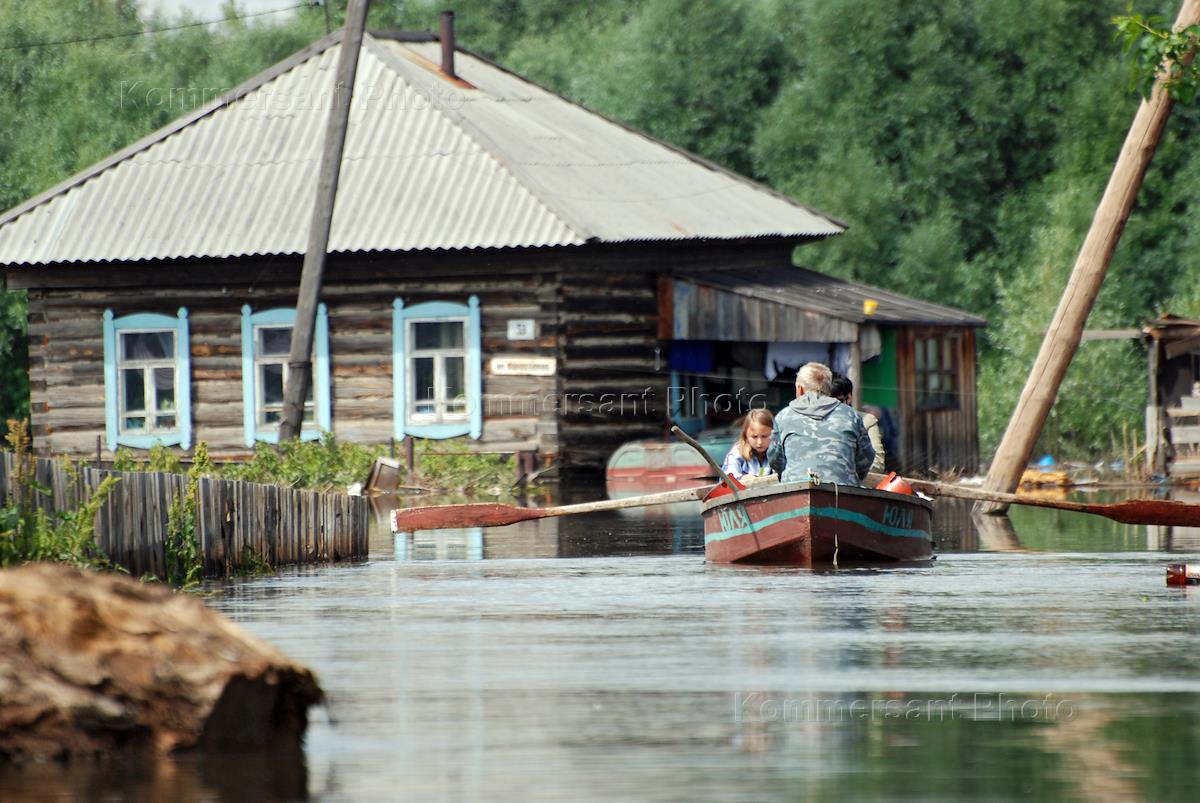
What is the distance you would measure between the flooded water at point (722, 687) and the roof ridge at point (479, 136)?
1544cm

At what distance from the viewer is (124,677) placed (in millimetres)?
7984

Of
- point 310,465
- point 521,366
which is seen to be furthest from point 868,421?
point 521,366

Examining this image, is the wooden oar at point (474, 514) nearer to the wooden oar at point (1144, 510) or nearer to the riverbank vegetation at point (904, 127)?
the wooden oar at point (1144, 510)

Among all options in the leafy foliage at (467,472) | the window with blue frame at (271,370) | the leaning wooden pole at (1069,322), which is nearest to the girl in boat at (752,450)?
the leaning wooden pole at (1069,322)

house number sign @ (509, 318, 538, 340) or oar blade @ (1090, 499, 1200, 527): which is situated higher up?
house number sign @ (509, 318, 538, 340)

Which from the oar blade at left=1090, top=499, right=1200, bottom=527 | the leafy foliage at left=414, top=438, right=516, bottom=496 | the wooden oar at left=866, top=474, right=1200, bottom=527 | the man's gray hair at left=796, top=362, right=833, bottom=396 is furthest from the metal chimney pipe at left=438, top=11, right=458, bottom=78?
the man's gray hair at left=796, top=362, right=833, bottom=396

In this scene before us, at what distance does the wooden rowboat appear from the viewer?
1580 cm

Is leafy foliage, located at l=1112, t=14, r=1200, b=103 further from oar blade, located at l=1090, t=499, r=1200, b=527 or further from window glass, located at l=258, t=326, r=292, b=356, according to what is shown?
window glass, located at l=258, t=326, r=292, b=356

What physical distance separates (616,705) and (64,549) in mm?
4863

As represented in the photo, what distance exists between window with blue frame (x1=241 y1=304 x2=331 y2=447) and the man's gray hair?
1762 centimetres

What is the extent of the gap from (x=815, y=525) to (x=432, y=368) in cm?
1777

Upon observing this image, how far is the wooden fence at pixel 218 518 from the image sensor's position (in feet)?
42.9

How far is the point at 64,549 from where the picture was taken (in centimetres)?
1263

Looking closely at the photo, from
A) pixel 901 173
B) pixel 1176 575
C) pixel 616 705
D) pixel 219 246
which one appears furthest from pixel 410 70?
pixel 616 705
